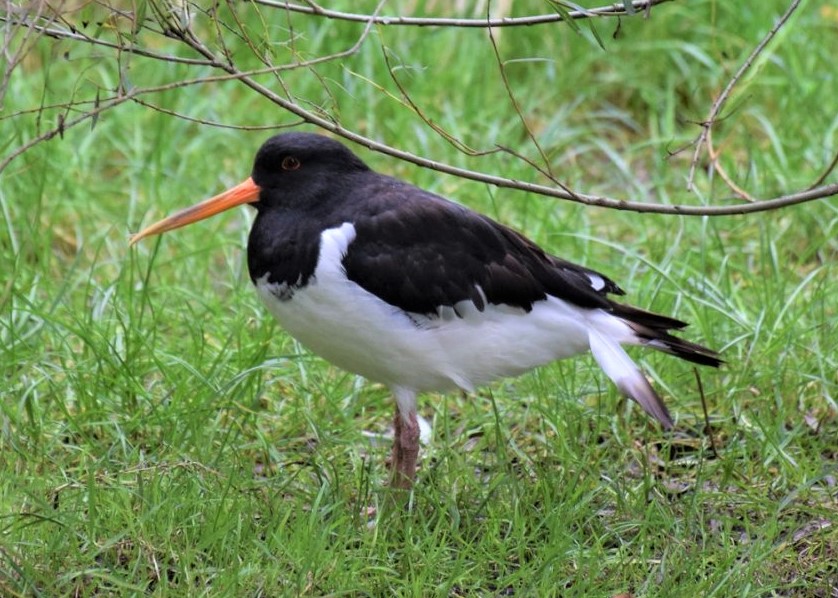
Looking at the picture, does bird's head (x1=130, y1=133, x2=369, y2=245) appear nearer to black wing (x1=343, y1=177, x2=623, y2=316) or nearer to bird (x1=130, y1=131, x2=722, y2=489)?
bird (x1=130, y1=131, x2=722, y2=489)

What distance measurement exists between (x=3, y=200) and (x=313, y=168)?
1.63 m

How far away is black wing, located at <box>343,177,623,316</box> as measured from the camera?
12.1 feet

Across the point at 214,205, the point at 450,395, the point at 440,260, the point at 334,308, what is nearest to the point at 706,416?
the point at 450,395

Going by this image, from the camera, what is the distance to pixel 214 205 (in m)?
4.04

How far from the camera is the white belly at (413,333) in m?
3.62

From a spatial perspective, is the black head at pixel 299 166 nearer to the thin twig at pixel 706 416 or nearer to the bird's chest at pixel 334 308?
the bird's chest at pixel 334 308

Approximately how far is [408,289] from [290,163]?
0.58 m

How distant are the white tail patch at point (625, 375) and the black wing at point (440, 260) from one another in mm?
123

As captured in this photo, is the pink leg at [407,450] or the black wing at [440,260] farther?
the pink leg at [407,450]

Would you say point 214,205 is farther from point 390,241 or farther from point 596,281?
point 596,281

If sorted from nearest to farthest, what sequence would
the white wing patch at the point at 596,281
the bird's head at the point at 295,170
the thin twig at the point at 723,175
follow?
the bird's head at the point at 295,170 → the white wing patch at the point at 596,281 → the thin twig at the point at 723,175

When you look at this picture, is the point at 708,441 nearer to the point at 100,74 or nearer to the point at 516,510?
the point at 516,510

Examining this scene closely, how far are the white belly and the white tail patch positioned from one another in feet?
0.19

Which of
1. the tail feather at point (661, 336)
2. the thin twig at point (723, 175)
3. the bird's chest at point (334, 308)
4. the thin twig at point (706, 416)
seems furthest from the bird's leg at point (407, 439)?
the thin twig at point (723, 175)
